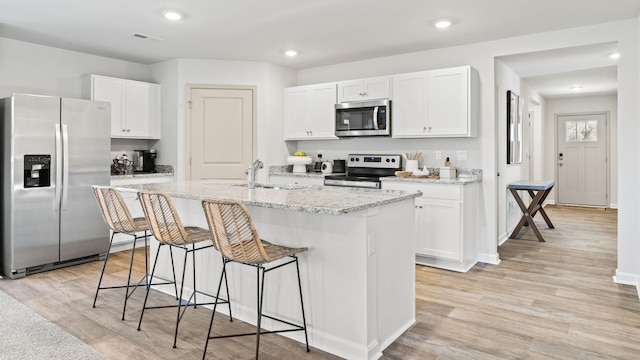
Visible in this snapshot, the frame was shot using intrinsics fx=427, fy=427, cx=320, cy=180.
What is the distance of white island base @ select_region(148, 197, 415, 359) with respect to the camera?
234cm

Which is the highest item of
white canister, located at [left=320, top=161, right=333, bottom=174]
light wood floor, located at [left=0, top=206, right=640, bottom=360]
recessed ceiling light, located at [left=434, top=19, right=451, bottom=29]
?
recessed ceiling light, located at [left=434, top=19, right=451, bottom=29]

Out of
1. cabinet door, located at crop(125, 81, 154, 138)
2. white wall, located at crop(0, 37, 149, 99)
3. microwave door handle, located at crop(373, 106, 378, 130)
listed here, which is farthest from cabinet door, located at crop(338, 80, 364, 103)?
white wall, located at crop(0, 37, 149, 99)

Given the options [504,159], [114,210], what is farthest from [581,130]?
[114,210]

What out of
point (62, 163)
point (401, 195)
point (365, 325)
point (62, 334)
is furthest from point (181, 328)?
point (62, 163)

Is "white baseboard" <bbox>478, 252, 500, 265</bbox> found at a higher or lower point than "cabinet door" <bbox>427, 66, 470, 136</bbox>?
lower

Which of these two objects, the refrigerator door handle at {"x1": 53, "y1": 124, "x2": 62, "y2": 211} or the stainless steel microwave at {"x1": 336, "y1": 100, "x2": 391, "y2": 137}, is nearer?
the refrigerator door handle at {"x1": 53, "y1": 124, "x2": 62, "y2": 211}

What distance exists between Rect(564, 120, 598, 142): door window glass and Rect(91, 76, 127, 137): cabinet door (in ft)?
27.6

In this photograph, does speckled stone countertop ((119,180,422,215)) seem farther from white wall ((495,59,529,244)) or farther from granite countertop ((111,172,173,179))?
white wall ((495,59,529,244))

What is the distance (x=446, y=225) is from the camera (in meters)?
4.14

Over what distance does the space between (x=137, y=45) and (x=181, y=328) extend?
3298 millimetres

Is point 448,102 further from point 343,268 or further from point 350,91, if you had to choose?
point 343,268

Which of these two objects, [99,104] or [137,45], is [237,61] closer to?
[137,45]

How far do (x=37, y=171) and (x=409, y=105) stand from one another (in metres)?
3.78

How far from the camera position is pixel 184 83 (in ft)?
17.4
